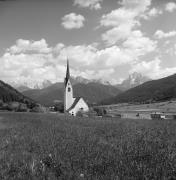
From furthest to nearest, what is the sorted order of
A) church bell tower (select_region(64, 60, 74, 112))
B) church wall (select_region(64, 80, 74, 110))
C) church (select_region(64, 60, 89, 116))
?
church bell tower (select_region(64, 60, 74, 112)) → church wall (select_region(64, 80, 74, 110)) → church (select_region(64, 60, 89, 116))

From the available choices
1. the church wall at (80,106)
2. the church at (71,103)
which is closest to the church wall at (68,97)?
the church at (71,103)

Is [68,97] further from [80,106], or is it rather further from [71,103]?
A: [80,106]

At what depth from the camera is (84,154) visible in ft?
22.8

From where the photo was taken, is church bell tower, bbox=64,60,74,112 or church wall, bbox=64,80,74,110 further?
church bell tower, bbox=64,60,74,112

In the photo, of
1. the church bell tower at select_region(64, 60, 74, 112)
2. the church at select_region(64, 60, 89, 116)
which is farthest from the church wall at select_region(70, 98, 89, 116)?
the church bell tower at select_region(64, 60, 74, 112)

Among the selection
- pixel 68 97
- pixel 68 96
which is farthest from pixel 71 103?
pixel 68 96

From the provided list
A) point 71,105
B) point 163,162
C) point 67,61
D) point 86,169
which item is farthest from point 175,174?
point 67,61

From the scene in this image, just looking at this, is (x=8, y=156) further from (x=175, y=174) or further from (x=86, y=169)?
(x=175, y=174)

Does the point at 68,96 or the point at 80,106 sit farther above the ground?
the point at 68,96

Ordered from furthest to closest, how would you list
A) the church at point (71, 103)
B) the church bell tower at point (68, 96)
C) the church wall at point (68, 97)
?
the church bell tower at point (68, 96)
the church wall at point (68, 97)
the church at point (71, 103)

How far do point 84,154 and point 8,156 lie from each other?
258 cm

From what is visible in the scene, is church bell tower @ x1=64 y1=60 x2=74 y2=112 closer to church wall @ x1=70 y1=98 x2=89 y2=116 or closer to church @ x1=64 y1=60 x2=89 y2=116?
church @ x1=64 y1=60 x2=89 y2=116

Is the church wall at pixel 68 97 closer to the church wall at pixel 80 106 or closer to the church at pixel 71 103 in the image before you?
the church at pixel 71 103

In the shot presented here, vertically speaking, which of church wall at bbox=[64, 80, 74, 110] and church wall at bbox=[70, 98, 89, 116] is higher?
church wall at bbox=[64, 80, 74, 110]
